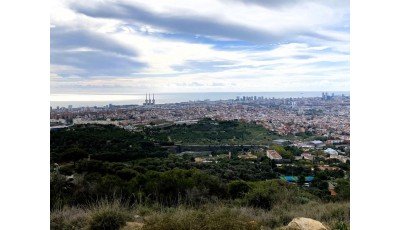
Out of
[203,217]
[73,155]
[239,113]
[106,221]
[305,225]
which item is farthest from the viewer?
[239,113]

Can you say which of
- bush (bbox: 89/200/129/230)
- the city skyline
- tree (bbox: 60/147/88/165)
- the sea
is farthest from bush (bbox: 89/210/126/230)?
tree (bbox: 60/147/88/165)

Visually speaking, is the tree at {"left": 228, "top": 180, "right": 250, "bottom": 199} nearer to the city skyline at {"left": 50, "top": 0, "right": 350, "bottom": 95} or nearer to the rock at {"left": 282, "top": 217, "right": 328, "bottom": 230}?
the city skyline at {"left": 50, "top": 0, "right": 350, "bottom": 95}

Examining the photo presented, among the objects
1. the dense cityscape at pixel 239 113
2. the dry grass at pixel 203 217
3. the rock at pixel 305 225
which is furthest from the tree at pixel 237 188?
the rock at pixel 305 225

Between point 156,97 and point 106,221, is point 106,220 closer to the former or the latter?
point 106,221

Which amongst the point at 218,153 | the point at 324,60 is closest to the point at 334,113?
the point at 324,60

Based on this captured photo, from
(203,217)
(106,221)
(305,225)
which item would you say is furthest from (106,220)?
(305,225)
